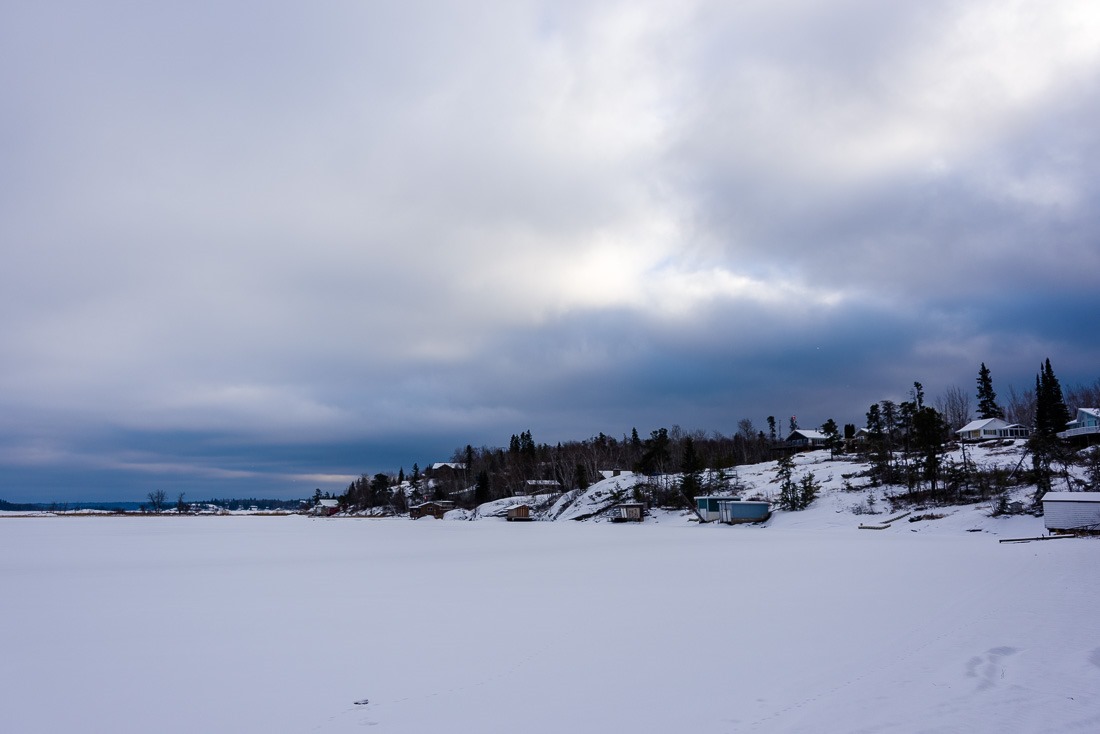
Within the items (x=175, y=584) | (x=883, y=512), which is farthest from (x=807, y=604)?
(x=883, y=512)

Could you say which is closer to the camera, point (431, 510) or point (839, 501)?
point (839, 501)

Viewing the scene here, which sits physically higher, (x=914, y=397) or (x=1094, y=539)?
(x=914, y=397)

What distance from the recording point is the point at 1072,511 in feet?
115

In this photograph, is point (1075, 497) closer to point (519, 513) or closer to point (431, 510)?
point (519, 513)

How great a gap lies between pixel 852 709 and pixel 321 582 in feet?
62.0

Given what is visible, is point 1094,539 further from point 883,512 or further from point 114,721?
point 114,721

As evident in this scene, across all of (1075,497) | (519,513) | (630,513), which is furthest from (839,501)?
(519,513)

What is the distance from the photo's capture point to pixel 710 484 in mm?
76500

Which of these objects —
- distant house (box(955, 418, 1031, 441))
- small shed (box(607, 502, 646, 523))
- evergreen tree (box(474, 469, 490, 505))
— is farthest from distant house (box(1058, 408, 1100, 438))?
evergreen tree (box(474, 469, 490, 505))

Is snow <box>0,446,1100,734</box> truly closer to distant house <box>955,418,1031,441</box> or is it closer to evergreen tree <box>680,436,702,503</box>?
evergreen tree <box>680,436,702,503</box>


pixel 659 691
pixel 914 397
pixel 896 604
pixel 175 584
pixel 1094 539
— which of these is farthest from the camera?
pixel 914 397

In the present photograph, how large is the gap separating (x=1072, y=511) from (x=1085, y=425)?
5312 cm

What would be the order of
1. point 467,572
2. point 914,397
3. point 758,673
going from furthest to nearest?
1. point 914,397
2. point 467,572
3. point 758,673

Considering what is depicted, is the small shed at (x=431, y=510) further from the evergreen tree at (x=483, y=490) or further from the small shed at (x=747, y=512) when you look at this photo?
the small shed at (x=747, y=512)
